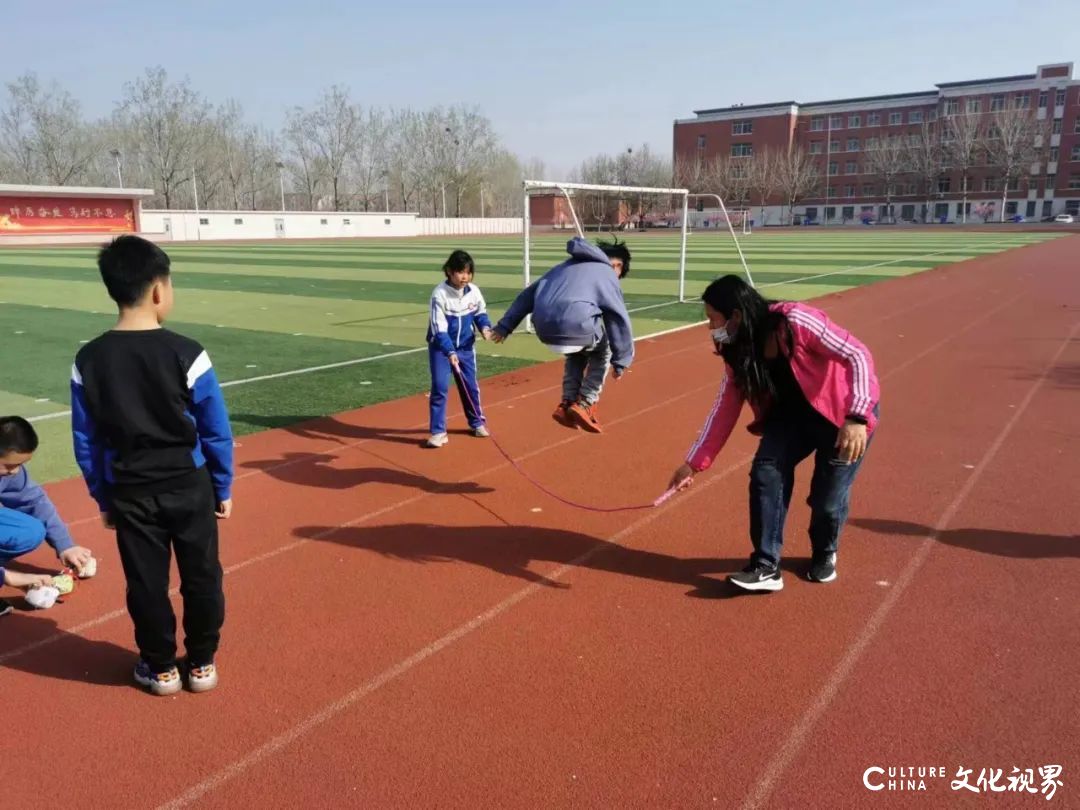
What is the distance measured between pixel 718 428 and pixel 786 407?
0.36 meters

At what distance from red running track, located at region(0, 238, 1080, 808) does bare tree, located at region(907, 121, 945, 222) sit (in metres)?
98.3

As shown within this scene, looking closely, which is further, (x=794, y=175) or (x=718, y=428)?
(x=794, y=175)

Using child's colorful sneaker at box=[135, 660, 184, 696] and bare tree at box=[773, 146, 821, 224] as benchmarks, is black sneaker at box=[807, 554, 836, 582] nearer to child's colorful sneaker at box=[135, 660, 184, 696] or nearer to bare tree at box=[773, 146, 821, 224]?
child's colorful sneaker at box=[135, 660, 184, 696]

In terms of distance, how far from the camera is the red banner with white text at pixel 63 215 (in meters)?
50.1

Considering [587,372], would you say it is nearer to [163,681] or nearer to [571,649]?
[571,649]

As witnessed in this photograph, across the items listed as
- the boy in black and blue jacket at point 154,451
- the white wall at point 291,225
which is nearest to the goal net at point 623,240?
the boy in black and blue jacket at point 154,451

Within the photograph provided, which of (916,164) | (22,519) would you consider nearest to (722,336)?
(22,519)

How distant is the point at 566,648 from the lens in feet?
12.3

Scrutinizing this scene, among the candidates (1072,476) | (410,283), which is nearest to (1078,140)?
(410,283)

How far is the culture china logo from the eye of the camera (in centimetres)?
282

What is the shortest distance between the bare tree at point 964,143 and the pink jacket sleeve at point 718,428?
99378 millimetres

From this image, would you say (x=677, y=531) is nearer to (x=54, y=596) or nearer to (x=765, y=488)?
(x=765, y=488)

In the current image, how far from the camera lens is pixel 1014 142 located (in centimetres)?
8638

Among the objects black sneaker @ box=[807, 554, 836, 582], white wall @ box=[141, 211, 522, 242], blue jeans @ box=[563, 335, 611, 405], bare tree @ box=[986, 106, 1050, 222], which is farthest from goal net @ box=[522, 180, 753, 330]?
bare tree @ box=[986, 106, 1050, 222]
